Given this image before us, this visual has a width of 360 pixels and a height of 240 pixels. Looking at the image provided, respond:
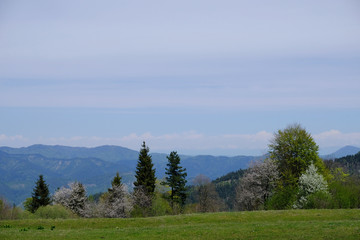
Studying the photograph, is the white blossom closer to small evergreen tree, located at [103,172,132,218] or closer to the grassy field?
the grassy field

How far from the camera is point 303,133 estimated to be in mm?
Answer: 63781

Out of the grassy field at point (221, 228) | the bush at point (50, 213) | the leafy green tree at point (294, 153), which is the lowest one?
the bush at point (50, 213)

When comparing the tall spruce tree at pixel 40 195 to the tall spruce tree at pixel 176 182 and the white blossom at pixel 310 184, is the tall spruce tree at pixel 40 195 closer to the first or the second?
the tall spruce tree at pixel 176 182

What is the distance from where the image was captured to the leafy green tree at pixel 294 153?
62.8 meters

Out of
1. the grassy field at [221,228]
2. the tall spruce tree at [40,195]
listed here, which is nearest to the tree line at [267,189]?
the tall spruce tree at [40,195]

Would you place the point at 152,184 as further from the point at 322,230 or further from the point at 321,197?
the point at 322,230

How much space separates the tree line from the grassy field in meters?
17.6

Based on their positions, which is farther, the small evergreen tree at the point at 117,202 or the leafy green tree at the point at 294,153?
the small evergreen tree at the point at 117,202

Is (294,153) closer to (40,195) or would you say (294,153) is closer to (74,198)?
(74,198)

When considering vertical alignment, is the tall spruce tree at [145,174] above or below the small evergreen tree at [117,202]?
above

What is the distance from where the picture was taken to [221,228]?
28.3 metres

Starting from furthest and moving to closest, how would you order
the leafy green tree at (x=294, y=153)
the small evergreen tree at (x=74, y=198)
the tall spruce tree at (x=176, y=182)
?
1. the small evergreen tree at (x=74, y=198)
2. the tall spruce tree at (x=176, y=182)
3. the leafy green tree at (x=294, y=153)

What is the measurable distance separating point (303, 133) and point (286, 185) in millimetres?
9689

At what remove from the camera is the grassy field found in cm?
2459
